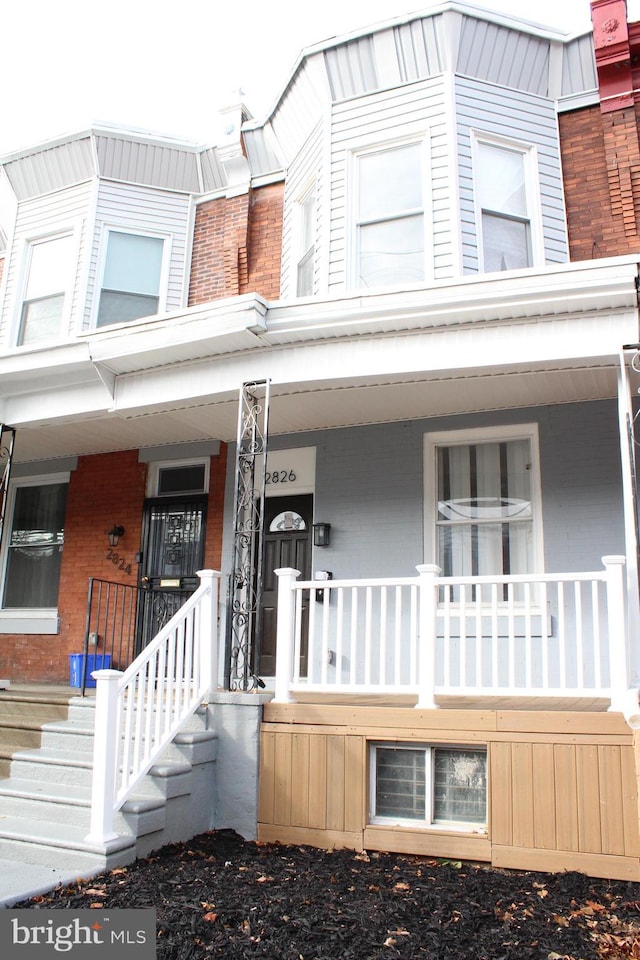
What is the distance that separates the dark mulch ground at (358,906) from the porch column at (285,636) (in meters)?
1.14

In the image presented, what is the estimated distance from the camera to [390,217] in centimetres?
821

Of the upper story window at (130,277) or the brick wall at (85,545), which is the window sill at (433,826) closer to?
the brick wall at (85,545)

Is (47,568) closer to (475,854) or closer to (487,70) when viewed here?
(475,854)

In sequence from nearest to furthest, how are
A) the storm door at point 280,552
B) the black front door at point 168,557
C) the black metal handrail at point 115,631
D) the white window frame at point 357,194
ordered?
1. the white window frame at point 357,194
2. the storm door at point 280,552
3. the black metal handrail at point 115,631
4. the black front door at point 168,557

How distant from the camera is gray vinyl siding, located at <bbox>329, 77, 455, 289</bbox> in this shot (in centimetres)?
792

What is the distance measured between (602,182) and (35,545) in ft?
25.4

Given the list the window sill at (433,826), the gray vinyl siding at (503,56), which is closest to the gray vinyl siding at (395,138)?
the gray vinyl siding at (503,56)

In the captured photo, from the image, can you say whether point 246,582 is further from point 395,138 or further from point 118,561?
point 395,138

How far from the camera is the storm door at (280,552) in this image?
27.2ft

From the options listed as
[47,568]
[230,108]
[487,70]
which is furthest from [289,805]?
[230,108]

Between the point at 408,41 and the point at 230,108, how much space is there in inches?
99.8

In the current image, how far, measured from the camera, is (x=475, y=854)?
512cm

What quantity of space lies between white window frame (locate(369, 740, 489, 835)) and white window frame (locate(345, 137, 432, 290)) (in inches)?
175

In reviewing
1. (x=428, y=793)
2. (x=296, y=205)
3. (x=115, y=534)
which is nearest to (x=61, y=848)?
(x=428, y=793)
